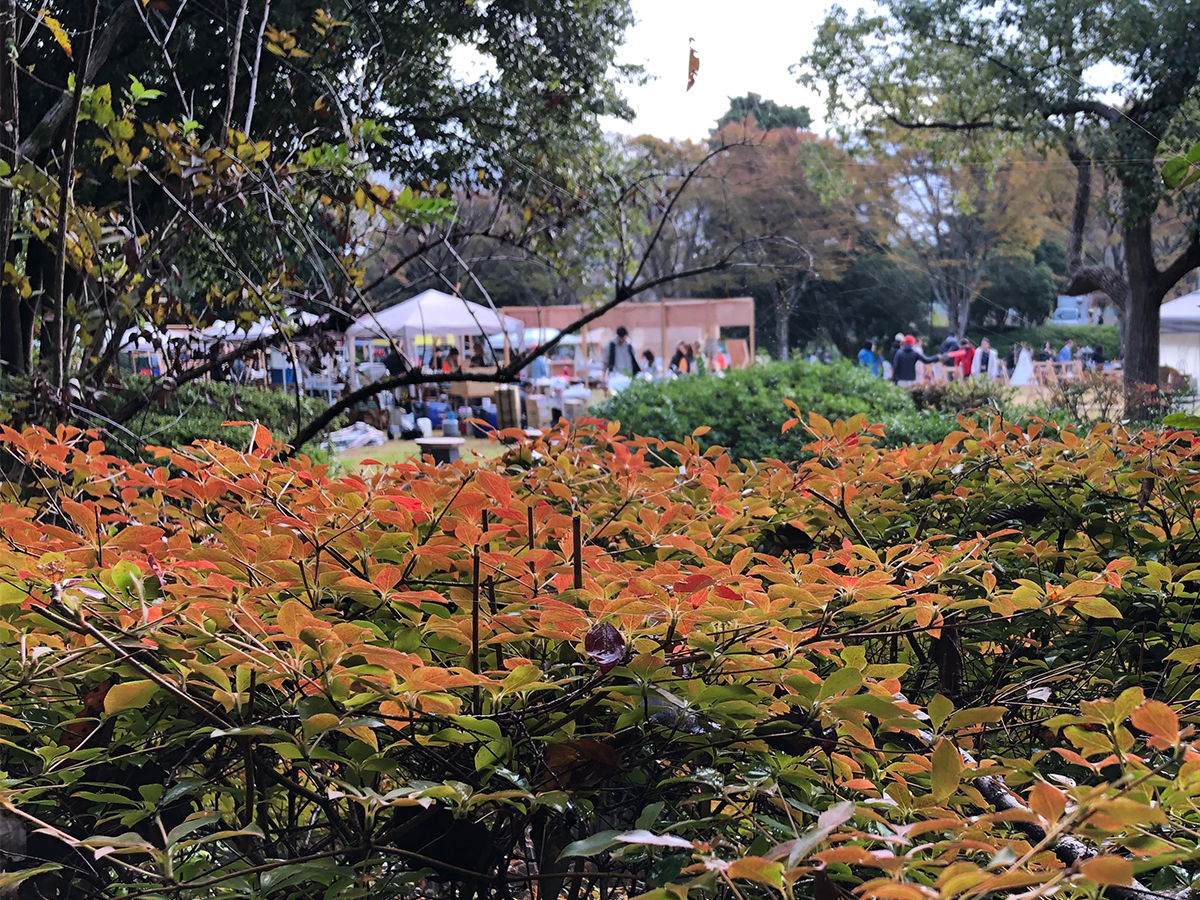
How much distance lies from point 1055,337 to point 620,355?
92.0 feet

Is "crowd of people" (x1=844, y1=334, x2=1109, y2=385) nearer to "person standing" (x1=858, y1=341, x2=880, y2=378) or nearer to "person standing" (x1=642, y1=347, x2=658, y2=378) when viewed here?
"person standing" (x1=858, y1=341, x2=880, y2=378)

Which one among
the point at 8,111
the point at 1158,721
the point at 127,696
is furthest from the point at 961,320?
the point at 127,696

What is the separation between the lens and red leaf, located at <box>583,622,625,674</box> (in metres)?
0.90

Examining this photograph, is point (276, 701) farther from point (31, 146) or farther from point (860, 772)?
point (31, 146)

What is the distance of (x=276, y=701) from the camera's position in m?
0.98

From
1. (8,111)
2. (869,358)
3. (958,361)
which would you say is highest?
(8,111)

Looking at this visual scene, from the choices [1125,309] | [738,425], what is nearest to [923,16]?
[1125,309]

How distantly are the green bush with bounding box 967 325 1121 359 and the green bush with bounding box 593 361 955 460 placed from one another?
33726mm

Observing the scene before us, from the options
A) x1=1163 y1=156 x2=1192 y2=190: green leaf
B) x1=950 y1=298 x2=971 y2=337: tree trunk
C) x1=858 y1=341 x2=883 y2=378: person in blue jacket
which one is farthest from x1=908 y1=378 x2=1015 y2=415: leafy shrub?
x1=950 y1=298 x2=971 y2=337: tree trunk

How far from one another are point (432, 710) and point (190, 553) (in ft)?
1.95

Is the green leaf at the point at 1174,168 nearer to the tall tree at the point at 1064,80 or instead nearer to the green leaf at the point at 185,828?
the green leaf at the point at 185,828

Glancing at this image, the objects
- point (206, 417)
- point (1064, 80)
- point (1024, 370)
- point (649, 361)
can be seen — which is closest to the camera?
point (206, 417)

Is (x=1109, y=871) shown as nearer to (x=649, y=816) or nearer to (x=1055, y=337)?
(x=649, y=816)

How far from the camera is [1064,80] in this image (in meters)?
12.5
